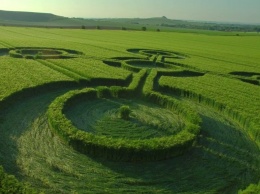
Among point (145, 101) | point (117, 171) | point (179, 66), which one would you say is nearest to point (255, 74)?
point (179, 66)

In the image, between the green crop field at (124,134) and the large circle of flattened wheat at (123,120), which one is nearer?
the green crop field at (124,134)

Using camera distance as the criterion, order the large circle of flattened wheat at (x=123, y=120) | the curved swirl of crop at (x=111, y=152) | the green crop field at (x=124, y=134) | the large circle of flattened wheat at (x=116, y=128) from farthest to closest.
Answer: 1. the large circle of flattened wheat at (x=123, y=120)
2. the large circle of flattened wheat at (x=116, y=128)
3. the green crop field at (x=124, y=134)
4. the curved swirl of crop at (x=111, y=152)

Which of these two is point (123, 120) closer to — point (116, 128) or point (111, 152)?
point (116, 128)

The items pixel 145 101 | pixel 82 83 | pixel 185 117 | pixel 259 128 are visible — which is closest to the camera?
pixel 259 128

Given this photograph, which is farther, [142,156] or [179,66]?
[179,66]

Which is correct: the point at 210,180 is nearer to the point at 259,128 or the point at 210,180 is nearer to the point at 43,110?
the point at 259,128

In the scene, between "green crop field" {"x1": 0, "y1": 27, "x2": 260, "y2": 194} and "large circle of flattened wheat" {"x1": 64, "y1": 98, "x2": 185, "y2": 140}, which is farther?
"large circle of flattened wheat" {"x1": 64, "y1": 98, "x2": 185, "y2": 140}
